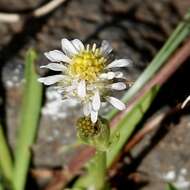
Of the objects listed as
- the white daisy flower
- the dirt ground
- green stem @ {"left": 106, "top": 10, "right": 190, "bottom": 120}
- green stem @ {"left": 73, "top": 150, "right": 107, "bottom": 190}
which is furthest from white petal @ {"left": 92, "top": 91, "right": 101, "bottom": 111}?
the dirt ground

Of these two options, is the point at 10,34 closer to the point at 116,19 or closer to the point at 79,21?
the point at 79,21

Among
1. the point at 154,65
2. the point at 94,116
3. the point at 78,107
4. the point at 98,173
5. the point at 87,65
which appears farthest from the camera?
the point at 78,107

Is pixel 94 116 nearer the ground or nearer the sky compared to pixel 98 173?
nearer the sky

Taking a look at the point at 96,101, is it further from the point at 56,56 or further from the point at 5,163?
the point at 5,163

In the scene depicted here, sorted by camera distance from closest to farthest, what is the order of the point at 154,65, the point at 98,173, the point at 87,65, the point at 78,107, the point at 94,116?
the point at 94,116, the point at 87,65, the point at 98,173, the point at 154,65, the point at 78,107

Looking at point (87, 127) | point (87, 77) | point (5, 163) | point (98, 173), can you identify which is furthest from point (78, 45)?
point (5, 163)

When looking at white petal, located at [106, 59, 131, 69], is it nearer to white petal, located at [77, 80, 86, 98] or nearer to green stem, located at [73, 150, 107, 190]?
white petal, located at [77, 80, 86, 98]

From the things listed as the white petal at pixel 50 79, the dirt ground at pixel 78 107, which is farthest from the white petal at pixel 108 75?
the dirt ground at pixel 78 107
